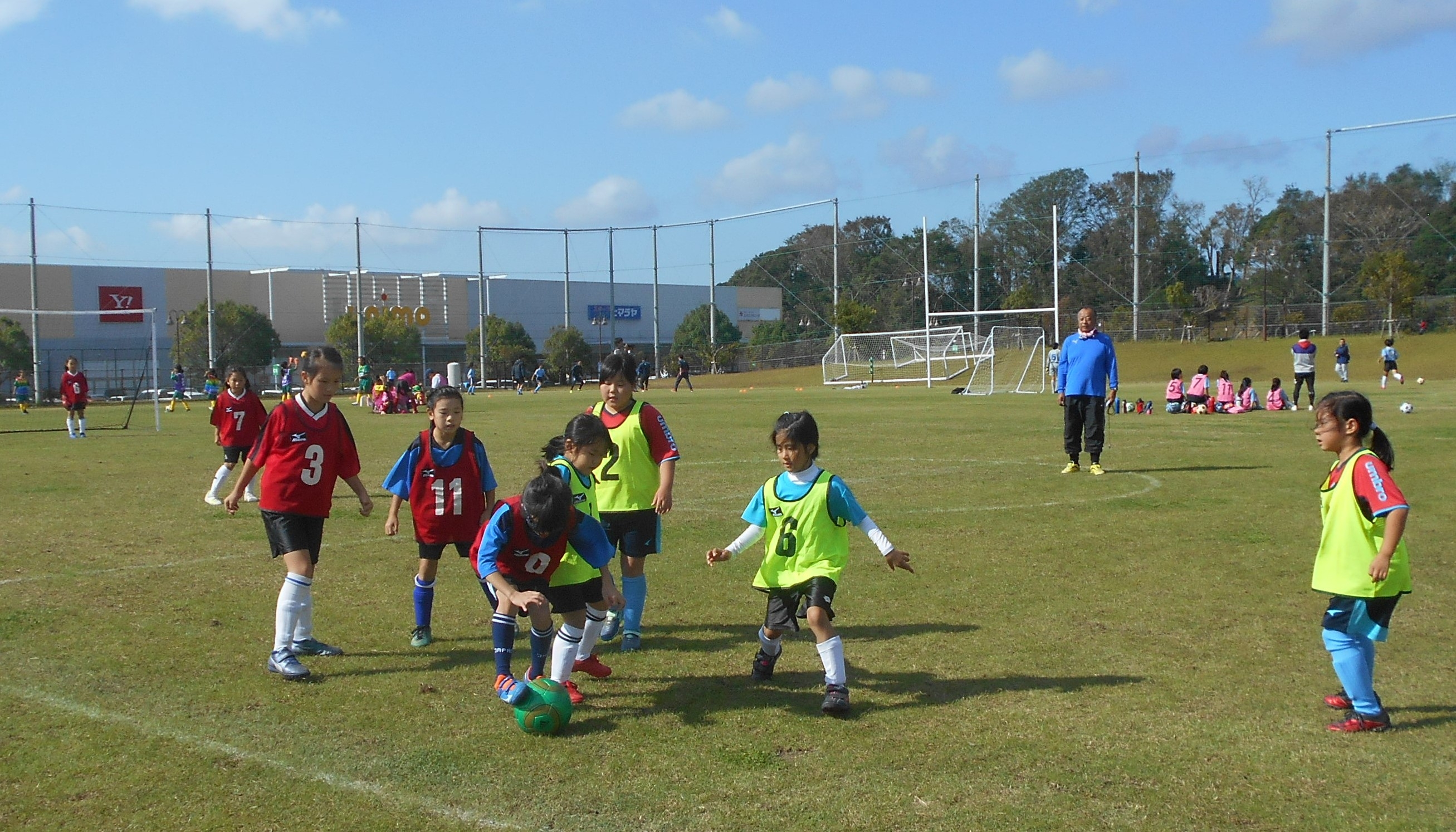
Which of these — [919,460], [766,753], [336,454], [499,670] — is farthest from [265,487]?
[919,460]

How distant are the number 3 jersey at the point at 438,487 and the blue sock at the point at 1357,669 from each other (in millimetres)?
4757

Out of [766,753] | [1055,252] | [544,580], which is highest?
[1055,252]

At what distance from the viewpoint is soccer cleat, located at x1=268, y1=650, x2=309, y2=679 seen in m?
6.24

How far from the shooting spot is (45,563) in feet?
31.9

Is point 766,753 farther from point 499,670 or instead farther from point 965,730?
point 499,670

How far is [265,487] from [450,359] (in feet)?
245

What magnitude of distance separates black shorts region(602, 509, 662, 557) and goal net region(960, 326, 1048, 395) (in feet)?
118

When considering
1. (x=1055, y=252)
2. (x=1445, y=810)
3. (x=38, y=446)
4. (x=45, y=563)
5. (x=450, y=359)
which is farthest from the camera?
(x=450, y=359)

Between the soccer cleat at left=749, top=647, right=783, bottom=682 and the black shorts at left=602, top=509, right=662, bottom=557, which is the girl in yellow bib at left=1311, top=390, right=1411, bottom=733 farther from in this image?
the black shorts at left=602, top=509, right=662, bottom=557

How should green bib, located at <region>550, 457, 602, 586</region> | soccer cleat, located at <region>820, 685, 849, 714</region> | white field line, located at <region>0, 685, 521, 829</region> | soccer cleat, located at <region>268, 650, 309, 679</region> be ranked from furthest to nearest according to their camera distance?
1. soccer cleat, located at <region>268, 650, 309, 679</region>
2. green bib, located at <region>550, 457, 602, 586</region>
3. soccer cleat, located at <region>820, 685, 849, 714</region>
4. white field line, located at <region>0, 685, 521, 829</region>

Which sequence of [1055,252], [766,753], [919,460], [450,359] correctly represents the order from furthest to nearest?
[450,359] < [1055,252] < [919,460] < [766,753]

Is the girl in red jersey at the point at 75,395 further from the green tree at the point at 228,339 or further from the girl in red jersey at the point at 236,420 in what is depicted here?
the green tree at the point at 228,339

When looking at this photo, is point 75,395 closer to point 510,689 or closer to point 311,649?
point 311,649

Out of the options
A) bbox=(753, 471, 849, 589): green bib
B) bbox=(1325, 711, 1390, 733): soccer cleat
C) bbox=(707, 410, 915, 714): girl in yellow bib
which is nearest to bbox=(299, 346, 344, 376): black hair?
bbox=(707, 410, 915, 714): girl in yellow bib
